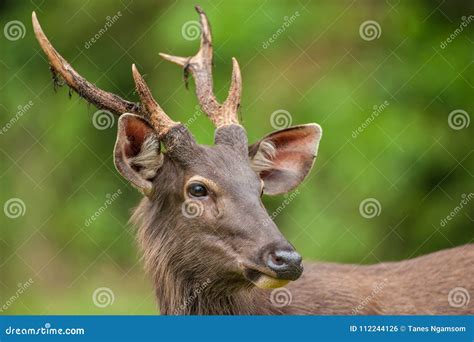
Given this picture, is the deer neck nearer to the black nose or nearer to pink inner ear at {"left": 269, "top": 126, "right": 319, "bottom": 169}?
the black nose

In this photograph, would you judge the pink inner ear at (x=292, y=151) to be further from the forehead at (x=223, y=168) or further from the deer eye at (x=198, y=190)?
the deer eye at (x=198, y=190)

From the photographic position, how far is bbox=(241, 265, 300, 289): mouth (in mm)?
7234

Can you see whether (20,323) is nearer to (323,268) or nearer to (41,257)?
(323,268)

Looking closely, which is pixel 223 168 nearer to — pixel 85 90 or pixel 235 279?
pixel 235 279

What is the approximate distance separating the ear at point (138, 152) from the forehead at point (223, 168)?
339 millimetres

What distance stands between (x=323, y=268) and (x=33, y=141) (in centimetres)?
684

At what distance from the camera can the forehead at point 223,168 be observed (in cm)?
785

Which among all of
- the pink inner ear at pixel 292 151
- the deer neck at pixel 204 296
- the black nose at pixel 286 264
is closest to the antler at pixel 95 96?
the pink inner ear at pixel 292 151

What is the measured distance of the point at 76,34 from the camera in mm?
14719

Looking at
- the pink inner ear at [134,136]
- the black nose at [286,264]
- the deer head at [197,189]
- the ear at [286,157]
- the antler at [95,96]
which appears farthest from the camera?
the ear at [286,157]

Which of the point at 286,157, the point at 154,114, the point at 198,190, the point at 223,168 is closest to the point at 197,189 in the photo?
the point at 198,190

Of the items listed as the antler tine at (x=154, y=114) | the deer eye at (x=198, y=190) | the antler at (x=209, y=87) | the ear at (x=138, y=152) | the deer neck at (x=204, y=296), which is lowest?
the deer neck at (x=204, y=296)

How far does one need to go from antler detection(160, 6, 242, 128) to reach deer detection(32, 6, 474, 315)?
0.4 inches

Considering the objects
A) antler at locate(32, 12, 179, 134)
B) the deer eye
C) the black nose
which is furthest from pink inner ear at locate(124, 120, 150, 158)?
the black nose
